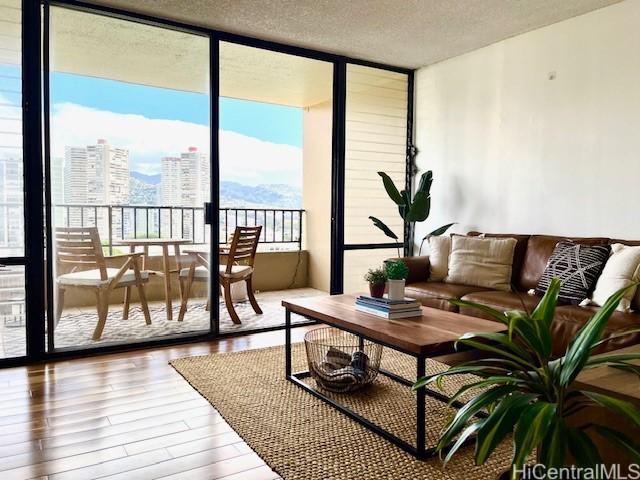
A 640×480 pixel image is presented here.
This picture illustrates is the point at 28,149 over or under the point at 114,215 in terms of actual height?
over

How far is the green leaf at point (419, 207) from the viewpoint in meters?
4.45

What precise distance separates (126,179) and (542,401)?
3328 mm

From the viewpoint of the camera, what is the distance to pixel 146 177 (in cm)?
374

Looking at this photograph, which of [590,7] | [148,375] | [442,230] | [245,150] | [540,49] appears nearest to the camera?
[148,375]

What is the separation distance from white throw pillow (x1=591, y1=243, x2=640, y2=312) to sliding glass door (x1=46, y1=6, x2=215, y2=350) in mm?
2841

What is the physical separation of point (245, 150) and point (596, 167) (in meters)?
4.82

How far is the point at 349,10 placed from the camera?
3.54m

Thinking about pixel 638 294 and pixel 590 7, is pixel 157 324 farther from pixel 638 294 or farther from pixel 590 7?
pixel 590 7

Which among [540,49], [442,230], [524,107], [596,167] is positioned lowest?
[442,230]

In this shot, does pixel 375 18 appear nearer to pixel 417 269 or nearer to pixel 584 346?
pixel 417 269

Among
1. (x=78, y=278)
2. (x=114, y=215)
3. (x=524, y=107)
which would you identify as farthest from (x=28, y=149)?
(x=524, y=107)

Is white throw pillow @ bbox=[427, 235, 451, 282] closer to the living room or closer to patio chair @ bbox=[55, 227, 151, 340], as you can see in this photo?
the living room

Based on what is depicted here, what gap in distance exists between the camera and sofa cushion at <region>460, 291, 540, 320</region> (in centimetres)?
304

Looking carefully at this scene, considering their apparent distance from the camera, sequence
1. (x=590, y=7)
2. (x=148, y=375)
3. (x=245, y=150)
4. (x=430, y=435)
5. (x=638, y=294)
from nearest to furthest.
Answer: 1. (x=430, y=435)
2. (x=638, y=294)
3. (x=148, y=375)
4. (x=590, y=7)
5. (x=245, y=150)
